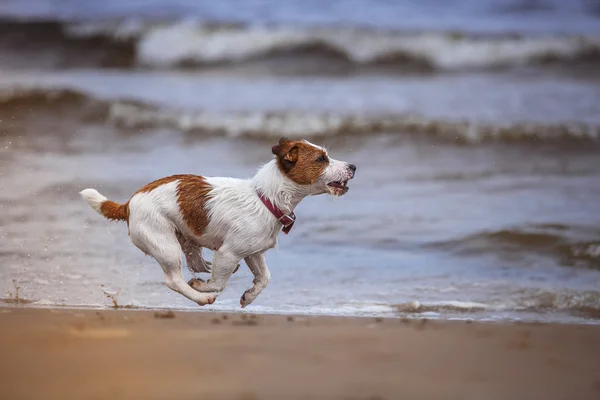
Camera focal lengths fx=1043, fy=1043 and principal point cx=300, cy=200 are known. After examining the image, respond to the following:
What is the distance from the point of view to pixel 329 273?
6855 mm

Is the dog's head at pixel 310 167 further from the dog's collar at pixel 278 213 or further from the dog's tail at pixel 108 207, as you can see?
the dog's tail at pixel 108 207

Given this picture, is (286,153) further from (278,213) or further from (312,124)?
(312,124)

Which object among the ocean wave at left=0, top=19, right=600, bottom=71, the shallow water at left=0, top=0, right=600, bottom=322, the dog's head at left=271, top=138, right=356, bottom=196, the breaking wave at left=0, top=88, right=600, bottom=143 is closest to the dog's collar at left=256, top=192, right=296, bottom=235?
the dog's head at left=271, top=138, right=356, bottom=196

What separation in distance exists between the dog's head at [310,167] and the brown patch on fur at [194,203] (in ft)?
1.25

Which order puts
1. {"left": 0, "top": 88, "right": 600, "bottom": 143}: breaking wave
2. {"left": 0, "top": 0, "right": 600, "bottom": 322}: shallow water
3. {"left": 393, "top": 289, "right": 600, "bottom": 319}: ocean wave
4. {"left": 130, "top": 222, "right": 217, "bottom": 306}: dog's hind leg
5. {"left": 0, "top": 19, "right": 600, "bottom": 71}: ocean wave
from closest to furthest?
1. {"left": 130, "top": 222, "right": 217, "bottom": 306}: dog's hind leg
2. {"left": 393, "top": 289, "right": 600, "bottom": 319}: ocean wave
3. {"left": 0, "top": 0, "right": 600, "bottom": 322}: shallow water
4. {"left": 0, "top": 88, "right": 600, "bottom": 143}: breaking wave
5. {"left": 0, "top": 19, "right": 600, "bottom": 71}: ocean wave

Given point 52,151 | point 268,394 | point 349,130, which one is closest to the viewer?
point 268,394

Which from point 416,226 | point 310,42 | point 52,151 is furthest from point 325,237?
point 310,42

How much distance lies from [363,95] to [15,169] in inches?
184

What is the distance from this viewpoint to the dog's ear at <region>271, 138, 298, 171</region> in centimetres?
480

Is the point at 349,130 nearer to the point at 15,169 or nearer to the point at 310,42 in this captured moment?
the point at 310,42

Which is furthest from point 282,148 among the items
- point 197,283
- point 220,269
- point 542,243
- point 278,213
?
point 542,243

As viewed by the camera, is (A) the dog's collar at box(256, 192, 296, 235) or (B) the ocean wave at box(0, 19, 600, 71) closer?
(A) the dog's collar at box(256, 192, 296, 235)

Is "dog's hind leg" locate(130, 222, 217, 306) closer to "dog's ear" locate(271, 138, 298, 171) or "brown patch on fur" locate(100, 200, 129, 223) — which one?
"brown patch on fur" locate(100, 200, 129, 223)

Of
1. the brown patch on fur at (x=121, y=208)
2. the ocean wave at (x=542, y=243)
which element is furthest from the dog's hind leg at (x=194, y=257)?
the ocean wave at (x=542, y=243)
